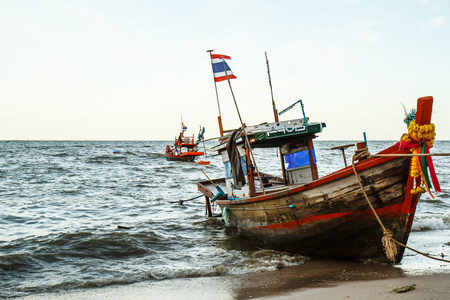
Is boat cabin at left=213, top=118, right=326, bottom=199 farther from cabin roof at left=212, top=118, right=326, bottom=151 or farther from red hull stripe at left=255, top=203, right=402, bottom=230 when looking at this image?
red hull stripe at left=255, top=203, right=402, bottom=230

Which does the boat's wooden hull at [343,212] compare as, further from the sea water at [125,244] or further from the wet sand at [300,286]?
the sea water at [125,244]

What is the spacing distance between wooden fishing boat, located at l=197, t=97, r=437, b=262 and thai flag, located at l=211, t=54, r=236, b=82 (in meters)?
1.74

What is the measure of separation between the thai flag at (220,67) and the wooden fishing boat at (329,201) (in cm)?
174

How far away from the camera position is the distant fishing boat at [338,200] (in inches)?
202

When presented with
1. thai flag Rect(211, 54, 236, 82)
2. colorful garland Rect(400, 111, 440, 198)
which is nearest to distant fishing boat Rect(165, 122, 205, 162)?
thai flag Rect(211, 54, 236, 82)

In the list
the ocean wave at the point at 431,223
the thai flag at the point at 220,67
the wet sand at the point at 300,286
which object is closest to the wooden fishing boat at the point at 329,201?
the wet sand at the point at 300,286

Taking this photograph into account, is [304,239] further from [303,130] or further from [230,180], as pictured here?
[230,180]

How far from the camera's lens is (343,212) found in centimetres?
591

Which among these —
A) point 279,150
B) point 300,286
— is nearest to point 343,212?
point 300,286

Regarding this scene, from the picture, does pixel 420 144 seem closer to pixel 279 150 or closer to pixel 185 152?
pixel 279 150

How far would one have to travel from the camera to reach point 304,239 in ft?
21.9

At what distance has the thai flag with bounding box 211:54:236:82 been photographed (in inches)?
371

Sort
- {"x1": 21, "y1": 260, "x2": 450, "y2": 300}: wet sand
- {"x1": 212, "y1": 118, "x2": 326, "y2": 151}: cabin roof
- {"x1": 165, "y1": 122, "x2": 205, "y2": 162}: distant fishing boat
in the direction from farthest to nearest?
{"x1": 165, "y1": 122, "x2": 205, "y2": 162}: distant fishing boat, {"x1": 212, "y1": 118, "x2": 326, "y2": 151}: cabin roof, {"x1": 21, "y1": 260, "x2": 450, "y2": 300}: wet sand

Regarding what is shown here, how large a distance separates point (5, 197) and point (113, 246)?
10043 millimetres
